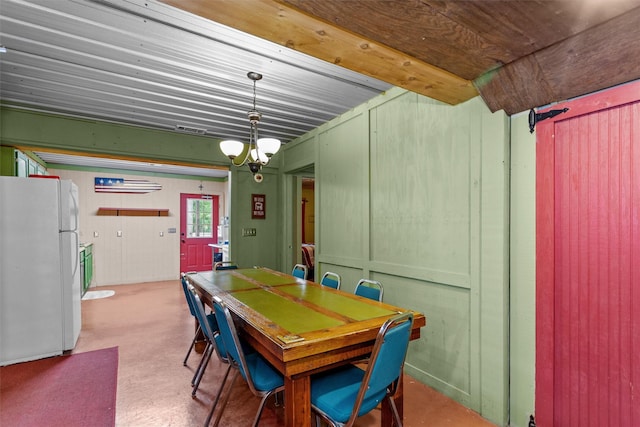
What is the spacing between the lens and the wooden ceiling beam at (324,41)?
1.38m

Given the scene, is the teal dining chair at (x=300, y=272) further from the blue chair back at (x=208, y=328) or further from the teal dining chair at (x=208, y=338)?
the blue chair back at (x=208, y=328)

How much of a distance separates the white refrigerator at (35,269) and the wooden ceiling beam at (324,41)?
2.97m

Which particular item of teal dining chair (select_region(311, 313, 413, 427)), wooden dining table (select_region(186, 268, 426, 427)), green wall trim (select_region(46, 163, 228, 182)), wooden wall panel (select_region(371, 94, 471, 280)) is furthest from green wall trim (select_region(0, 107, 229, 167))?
teal dining chair (select_region(311, 313, 413, 427))

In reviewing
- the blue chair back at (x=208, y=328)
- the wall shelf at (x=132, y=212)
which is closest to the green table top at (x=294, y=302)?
the blue chair back at (x=208, y=328)

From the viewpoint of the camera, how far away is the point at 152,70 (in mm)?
2598

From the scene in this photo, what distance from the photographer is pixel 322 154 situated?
4.05 metres

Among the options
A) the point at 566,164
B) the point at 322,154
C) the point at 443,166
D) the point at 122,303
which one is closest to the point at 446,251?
the point at 443,166

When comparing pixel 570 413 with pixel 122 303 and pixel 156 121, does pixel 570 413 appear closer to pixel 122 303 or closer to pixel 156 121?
pixel 156 121

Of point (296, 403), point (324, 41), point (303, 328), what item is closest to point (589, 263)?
point (303, 328)

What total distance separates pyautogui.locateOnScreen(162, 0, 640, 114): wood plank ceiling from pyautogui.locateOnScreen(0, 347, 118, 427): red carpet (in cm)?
270

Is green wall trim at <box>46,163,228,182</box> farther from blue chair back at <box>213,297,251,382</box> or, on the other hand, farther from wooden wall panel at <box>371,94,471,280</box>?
blue chair back at <box>213,297,251,382</box>

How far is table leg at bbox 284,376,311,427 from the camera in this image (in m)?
1.46

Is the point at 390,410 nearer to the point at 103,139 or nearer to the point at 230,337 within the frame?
the point at 230,337

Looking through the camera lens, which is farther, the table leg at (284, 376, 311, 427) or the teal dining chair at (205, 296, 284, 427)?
the teal dining chair at (205, 296, 284, 427)
